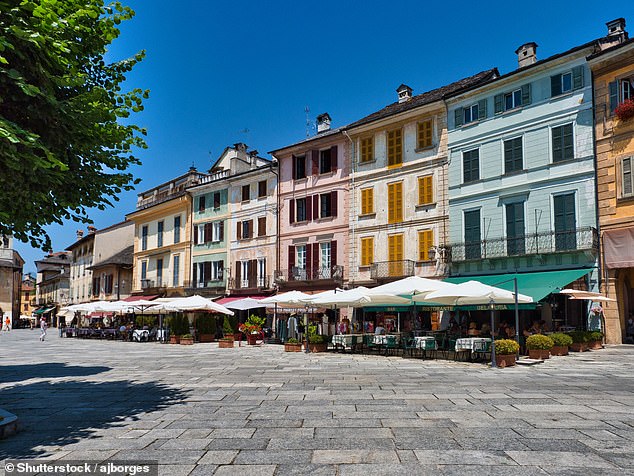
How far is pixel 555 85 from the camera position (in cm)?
2372

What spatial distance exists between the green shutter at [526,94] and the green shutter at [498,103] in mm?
1071

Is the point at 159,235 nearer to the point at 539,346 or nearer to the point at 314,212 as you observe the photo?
the point at 314,212

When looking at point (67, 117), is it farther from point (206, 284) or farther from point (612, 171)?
point (206, 284)

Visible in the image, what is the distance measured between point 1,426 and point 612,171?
21633 millimetres

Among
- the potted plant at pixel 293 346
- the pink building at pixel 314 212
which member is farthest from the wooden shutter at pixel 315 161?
the potted plant at pixel 293 346

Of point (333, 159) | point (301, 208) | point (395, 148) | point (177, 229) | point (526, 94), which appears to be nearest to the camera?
point (526, 94)

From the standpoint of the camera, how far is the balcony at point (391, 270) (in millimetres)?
28031

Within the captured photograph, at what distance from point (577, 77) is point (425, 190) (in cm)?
848

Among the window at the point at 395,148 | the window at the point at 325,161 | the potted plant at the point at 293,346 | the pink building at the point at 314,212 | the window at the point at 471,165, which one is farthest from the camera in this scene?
the window at the point at 325,161

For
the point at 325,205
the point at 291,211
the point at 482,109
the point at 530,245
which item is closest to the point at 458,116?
the point at 482,109

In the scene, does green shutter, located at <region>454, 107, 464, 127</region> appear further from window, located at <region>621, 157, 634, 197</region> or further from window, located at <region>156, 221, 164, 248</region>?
window, located at <region>156, 221, 164, 248</region>

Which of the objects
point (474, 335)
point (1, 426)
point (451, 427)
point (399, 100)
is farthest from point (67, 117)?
point (399, 100)

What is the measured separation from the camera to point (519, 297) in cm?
1659

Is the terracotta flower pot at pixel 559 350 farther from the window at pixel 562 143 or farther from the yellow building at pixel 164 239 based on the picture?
the yellow building at pixel 164 239
